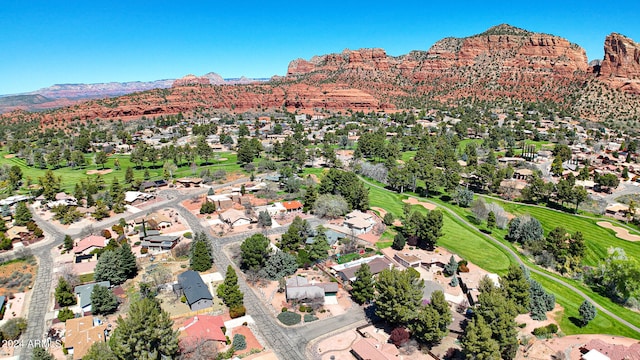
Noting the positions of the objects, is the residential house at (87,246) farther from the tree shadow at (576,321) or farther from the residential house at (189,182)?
the tree shadow at (576,321)

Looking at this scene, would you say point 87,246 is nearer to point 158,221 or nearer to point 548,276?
point 158,221

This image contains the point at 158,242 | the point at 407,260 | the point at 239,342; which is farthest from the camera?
the point at 158,242

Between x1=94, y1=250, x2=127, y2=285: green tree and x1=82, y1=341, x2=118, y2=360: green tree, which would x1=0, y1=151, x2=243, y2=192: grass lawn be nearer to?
x1=94, y1=250, x2=127, y2=285: green tree

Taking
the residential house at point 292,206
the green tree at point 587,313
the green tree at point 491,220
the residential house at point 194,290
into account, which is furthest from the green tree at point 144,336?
the green tree at point 491,220

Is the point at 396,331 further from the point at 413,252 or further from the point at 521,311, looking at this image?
the point at 413,252

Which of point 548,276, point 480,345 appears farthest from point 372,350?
point 548,276

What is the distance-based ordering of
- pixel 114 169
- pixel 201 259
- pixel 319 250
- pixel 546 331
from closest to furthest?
pixel 546 331
pixel 201 259
pixel 319 250
pixel 114 169
